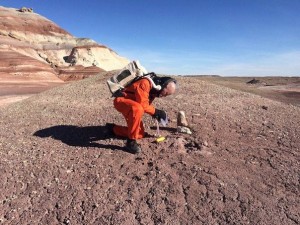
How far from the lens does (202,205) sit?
3.95 metres

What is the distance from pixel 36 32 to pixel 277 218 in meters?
40.9

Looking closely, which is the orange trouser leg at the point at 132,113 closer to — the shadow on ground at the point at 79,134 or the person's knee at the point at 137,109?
the person's knee at the point at 137,109

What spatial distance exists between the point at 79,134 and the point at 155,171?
1.74 m

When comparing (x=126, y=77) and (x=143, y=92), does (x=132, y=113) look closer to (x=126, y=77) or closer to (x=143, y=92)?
(x=143, y=92)

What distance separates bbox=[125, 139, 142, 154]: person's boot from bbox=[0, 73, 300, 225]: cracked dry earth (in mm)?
80

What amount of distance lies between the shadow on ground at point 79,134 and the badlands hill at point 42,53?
2055 cm

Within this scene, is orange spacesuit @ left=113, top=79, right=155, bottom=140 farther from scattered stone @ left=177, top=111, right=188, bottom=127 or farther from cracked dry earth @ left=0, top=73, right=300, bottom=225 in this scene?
scattered stone @ left=177, top=111, right=188, bottom=127

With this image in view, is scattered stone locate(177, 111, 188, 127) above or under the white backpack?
under

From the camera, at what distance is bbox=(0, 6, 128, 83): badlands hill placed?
28.0 m

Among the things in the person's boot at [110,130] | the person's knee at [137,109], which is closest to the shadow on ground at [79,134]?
the person's boot at [110,130]

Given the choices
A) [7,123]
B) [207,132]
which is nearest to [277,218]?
[207,132]

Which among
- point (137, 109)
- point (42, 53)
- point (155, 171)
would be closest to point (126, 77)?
point (137, 109)

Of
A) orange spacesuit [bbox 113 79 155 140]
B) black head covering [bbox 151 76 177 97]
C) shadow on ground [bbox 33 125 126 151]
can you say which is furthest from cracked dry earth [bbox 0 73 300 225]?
black head covering [bbox 151 76 177 97]

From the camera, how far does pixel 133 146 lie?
4.96 meters
